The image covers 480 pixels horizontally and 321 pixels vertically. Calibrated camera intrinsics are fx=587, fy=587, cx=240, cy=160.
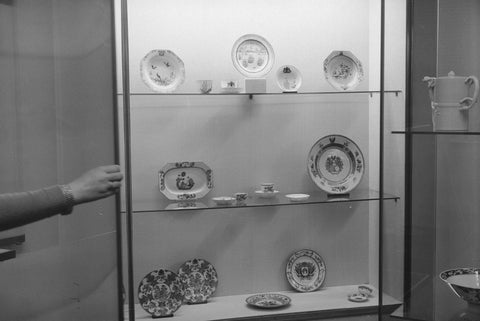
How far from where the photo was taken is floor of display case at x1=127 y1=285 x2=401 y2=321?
7.91 feet

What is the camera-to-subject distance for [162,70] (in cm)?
246

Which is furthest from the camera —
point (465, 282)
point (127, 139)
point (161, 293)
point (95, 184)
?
point (161, 293)

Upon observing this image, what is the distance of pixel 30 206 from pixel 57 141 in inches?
14.8

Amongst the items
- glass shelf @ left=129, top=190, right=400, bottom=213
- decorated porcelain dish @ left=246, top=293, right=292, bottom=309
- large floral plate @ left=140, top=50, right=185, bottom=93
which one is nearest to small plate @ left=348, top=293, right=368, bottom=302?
decorated porcelain dish @ left=246, top=293, right=292, bottom=309

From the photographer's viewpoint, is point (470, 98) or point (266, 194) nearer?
point (470, 98)

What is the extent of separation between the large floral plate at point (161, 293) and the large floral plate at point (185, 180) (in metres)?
0.33

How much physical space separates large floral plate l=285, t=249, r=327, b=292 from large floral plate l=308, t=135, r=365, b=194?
331 millimetres

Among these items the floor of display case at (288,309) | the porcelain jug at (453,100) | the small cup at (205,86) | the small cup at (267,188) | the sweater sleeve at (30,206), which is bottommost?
the floor of display case at (288,309)

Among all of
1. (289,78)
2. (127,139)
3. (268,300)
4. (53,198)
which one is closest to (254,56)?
(289,78)

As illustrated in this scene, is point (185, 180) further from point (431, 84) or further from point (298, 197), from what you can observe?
point (431, 84)

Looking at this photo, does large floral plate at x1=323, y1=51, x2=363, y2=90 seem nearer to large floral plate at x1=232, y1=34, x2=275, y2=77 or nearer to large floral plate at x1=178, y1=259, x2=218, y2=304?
large floral plate at x1=232, y1=34, x2=275, y2=77

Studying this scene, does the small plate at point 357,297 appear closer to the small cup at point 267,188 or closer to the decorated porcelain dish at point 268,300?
the decorated porcelain dish at point 268,300

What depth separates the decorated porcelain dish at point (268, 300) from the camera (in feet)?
8.16

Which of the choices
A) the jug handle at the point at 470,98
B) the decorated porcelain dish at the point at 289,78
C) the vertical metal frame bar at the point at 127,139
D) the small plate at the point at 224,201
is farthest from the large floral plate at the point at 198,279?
the jug handle at the point at 470,98
